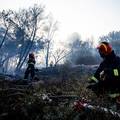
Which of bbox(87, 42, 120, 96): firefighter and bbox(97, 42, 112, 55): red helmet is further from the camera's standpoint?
bbox(97, 42, 112, 55): red helmet

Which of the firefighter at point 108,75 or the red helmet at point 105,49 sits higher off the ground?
the red helmet at point 105,49

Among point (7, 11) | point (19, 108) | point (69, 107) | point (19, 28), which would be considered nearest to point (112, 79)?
point (69, 107)

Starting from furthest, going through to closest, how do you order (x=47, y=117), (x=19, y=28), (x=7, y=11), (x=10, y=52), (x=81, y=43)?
1. (x=81, y=43)
2. (x=10, y=52)
3. (x=19, y=28)
4. (x=7, y=11)
5. (x=47, y=117)

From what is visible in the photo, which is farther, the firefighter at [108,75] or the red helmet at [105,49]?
the red helmet at [105,49]

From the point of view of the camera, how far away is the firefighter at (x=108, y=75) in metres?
6.90

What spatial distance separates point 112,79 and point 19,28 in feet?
129

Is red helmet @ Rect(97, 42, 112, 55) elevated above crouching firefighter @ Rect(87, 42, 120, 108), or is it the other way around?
red helmet @ Rect(97, 42, 112, 55)

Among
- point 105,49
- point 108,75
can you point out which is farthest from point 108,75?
point 105,49

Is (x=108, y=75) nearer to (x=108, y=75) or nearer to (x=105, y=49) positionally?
(x=108, y=75)

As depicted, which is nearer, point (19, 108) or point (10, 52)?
point (19, 108)

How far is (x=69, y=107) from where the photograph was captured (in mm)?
6867

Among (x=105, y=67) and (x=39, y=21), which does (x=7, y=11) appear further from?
(x=105, y=67)

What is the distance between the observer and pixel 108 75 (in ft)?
23.1

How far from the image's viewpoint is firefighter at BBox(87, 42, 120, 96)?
6.90 m
